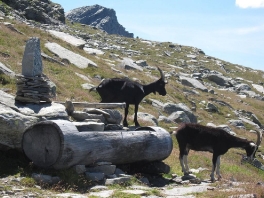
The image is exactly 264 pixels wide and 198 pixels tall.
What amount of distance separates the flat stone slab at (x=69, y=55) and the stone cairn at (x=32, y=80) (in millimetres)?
21364

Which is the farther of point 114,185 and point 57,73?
point 57,73

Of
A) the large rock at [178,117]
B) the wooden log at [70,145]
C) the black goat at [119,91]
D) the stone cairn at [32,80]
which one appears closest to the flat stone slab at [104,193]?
the wooden log at [70,145]

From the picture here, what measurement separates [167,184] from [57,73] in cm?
1751

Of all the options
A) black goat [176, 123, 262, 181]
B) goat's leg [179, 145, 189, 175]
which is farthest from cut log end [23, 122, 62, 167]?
goat's leg [179, 145, 189, 175]

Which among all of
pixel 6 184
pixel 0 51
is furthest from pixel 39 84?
pixel 0 51

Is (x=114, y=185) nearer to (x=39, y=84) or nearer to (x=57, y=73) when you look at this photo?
(x=39, y=84)

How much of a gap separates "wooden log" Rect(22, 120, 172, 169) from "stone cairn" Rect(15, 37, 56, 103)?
1910 millimetres

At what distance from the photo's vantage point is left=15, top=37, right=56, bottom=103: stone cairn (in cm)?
1443

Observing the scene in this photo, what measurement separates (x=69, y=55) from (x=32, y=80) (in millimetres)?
23260

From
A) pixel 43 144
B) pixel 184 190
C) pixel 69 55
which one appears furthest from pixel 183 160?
pixel 69 55

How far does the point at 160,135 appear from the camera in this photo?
638 inches

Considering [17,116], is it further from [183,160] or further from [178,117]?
[178,117]

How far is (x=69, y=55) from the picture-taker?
123 feet

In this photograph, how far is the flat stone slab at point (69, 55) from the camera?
3659cm
